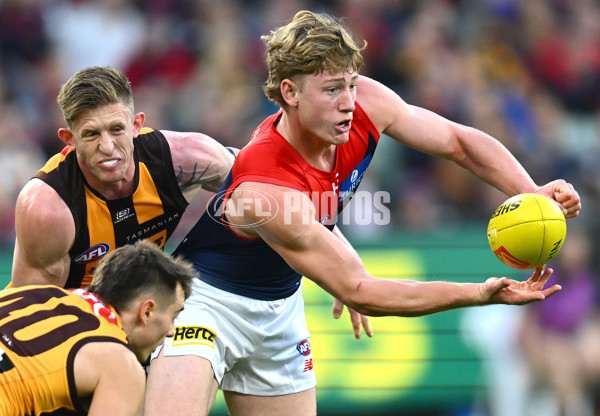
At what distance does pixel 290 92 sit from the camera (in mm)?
5031

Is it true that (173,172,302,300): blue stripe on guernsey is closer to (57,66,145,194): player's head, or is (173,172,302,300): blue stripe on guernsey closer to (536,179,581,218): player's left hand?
(57,66,145,194): player's head

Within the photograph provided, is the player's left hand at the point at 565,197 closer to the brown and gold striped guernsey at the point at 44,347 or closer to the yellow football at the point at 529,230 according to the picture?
the yellow football at the point at 529,230

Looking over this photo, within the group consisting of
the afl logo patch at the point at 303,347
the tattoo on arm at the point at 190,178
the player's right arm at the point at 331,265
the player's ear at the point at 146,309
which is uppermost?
the tattoo on arm at the point at 190,178

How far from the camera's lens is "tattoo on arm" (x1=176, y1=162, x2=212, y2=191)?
5613 mm

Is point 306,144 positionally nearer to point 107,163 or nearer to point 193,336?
point 107,163

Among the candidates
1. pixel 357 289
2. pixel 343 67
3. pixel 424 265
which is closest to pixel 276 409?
pixel 357 289

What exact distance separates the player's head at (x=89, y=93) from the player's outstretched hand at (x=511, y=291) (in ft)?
7.66

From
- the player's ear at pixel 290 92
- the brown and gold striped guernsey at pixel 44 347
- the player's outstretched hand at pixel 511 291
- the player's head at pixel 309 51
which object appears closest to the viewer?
the brown and gold striped guernsey at pixel 44 347

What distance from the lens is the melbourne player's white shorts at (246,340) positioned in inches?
208

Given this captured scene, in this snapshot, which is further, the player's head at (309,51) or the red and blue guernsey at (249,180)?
the red and blue guernsey at (249,180)

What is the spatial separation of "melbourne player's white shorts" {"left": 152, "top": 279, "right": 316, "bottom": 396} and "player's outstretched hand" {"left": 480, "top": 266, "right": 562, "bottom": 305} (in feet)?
5.41

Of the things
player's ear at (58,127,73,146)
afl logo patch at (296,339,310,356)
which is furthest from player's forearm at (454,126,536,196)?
player's ear at (58,127,73,146)

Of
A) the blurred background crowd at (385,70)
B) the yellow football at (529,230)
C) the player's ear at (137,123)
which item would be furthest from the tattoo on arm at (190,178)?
the blurred background crowd at (385,70)

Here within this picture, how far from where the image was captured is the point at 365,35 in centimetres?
1094
